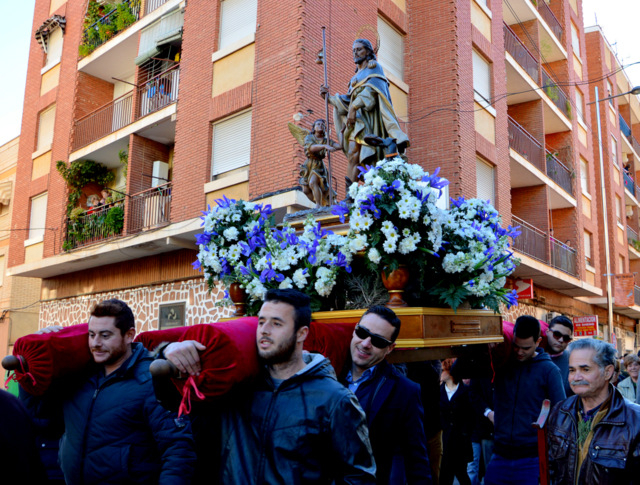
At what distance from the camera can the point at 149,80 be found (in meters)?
15.1

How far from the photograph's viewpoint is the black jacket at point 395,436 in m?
3.45

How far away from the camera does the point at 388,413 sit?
346cm

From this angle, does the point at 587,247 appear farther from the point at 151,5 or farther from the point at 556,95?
the point at 151,5

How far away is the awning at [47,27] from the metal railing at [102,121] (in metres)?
3.61

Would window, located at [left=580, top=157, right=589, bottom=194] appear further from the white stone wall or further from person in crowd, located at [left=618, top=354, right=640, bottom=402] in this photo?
the white stone wall

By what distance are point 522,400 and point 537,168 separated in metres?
15.6

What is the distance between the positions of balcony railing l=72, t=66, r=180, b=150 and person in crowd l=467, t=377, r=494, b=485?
35.5ft

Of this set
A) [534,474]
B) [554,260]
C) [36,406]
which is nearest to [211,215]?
[36,406]

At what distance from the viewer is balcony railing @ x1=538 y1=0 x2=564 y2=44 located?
20842 millimetres

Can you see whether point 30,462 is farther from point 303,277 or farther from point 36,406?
point 303,277

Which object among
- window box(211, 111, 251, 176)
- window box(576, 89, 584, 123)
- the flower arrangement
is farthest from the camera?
window box(576, 89, 584, 123)

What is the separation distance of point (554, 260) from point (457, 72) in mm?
8172

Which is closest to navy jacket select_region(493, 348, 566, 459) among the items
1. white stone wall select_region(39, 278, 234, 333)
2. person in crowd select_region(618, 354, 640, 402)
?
person in crowd select_region(618, 354, 640, 402)

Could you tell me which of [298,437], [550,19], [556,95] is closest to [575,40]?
[550,19]
